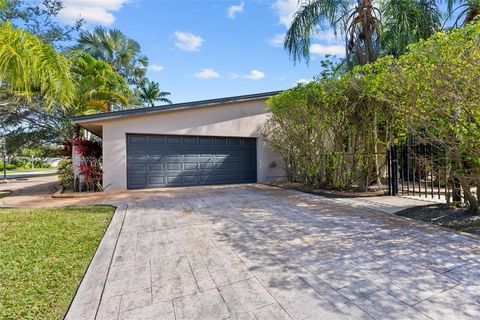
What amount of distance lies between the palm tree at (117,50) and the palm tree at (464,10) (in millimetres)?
17912

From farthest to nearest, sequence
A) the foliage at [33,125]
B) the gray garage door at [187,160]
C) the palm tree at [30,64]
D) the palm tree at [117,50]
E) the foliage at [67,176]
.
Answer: the palm tree at [117,50], the foliage at [33,125], the foliage at [67,176], the gray garage door at [187,160], the palm tree at [30,64]

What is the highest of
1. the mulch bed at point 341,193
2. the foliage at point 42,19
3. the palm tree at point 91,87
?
the foliage at point 42,19

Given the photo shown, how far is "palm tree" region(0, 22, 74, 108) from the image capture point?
472 cm

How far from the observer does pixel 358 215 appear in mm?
5055

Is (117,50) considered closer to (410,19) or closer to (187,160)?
(187,160)

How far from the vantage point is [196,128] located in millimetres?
9945

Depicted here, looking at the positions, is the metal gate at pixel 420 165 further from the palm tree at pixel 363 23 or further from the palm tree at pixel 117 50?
the palm tree at pixel 117 50

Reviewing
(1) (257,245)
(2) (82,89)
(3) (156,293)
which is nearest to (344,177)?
(1) (257,245)

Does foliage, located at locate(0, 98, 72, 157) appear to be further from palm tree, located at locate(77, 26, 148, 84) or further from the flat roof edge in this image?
palm tree, located at locate(77, 26, 148, 84)

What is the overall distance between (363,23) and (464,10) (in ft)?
10.1

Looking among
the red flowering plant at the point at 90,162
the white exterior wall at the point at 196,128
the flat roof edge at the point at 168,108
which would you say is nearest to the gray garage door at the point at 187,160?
the white exterior wall at the point at 196,128

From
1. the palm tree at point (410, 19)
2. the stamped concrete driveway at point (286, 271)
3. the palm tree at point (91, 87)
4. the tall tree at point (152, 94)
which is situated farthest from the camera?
the tall tree at point (152, 94)

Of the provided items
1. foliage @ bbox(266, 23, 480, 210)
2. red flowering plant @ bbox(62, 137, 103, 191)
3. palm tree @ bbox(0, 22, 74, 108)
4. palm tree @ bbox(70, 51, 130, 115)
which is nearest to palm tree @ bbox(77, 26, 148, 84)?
palm tree @ bbox(70, 51, 130, 115)

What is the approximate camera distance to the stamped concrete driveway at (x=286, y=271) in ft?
6.84
